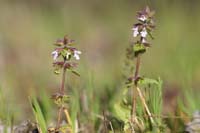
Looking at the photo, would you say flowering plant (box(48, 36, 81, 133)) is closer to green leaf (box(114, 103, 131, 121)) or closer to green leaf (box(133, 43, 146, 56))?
green leaf (box(133, 43, 146, 56))

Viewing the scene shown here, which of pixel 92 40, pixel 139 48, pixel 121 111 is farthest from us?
pixel 92 40

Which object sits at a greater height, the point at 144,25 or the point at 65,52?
the point at 144,25

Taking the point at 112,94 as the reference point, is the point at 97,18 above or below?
above

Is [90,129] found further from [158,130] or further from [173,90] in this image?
[173,90]

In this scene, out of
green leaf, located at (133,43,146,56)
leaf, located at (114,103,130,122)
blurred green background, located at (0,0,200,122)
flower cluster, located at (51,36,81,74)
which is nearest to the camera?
flower cluster, located at (51,36,81,74)

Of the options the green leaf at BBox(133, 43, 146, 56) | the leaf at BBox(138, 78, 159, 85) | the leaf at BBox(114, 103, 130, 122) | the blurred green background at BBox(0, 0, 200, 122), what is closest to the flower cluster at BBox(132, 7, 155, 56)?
the green leaf at BBox(133, 43, 146, 56)

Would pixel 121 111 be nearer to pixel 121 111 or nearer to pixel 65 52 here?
pixel 121 111

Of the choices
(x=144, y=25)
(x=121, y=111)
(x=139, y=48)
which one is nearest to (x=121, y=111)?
(x=121, y=111)

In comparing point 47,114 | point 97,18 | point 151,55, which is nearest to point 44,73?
point 151,55

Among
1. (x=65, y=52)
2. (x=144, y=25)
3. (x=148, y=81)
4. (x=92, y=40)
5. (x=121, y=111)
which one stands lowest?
(x=121, y=111)
